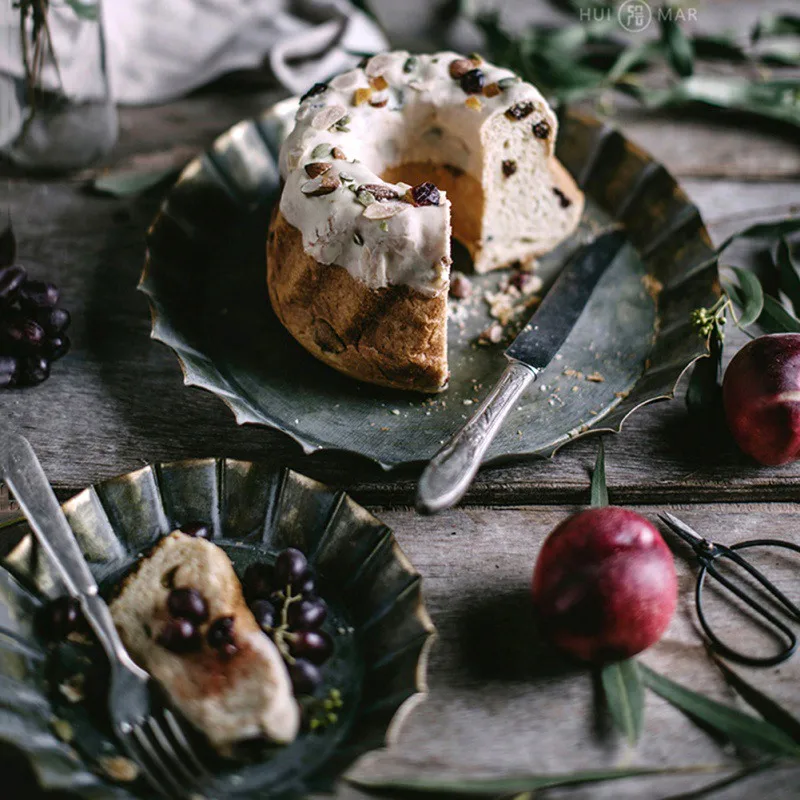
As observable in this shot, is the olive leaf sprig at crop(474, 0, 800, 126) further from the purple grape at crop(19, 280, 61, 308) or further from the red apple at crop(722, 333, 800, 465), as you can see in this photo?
the purple grape at crop(19, 280, 61, 308)

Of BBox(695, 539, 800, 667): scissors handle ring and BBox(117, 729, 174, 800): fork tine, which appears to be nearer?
BBox(117, 729, 174, 800): fork tine

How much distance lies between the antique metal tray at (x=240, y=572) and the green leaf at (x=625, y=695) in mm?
312

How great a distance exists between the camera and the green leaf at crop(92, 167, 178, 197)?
237 centimetres

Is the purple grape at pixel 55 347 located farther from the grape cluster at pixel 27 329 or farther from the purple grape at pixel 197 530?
the purple grape at pixel 197 530

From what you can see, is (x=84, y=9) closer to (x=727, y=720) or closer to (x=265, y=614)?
(x=265, y=614)

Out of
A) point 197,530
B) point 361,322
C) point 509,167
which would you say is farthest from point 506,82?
point 197,530

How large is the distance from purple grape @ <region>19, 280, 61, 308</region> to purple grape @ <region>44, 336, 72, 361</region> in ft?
0.24

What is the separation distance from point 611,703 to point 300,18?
2.35 meters

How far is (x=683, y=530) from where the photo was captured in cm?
167

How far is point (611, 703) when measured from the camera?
1413 millimetres

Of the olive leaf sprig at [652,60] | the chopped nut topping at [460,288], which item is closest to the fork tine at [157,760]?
the chopped nut topping at [460,288]

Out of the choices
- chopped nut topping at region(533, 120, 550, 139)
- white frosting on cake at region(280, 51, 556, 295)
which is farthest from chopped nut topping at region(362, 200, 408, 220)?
chopped nut topping at region(533, 120, 550, 139)

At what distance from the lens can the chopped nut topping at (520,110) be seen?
2047mm

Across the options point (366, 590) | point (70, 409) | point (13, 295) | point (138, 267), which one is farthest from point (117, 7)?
point (366, 590)
